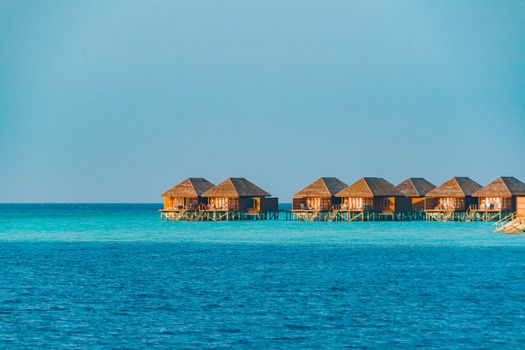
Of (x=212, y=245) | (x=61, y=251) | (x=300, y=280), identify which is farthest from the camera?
(x=212, y=245)

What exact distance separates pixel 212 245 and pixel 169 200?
3960 cm

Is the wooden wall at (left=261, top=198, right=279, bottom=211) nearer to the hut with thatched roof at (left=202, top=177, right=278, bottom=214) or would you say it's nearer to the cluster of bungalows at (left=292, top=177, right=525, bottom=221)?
the hut with thatched roof at (left=202, top=177, right=278, bottom=214)

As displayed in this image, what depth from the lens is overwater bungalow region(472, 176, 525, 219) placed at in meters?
87.4

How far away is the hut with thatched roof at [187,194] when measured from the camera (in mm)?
93312

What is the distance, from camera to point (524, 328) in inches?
983

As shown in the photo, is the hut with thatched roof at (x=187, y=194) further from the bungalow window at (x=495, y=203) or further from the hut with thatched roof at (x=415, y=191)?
the bungalow window at (x=495, y=203)

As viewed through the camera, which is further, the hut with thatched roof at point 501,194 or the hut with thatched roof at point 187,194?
the hut with thatched roof at point 187,194

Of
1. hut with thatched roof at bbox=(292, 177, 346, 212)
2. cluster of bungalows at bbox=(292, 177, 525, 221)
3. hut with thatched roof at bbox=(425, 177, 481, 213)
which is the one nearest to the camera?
cluster of bungalows at bbox=(292, 177, 525, 221)

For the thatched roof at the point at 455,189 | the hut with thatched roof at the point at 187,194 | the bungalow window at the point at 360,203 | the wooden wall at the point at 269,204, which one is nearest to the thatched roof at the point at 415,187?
the thatched roof at the point at 455,189

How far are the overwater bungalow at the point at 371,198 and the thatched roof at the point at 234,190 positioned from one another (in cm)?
850

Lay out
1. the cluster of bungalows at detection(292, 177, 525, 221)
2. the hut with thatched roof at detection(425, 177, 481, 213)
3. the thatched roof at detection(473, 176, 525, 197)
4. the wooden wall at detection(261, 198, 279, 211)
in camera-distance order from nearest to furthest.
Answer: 1. the thatched roof at detection(473, 176, 525, 197)
2. the cluster of bungalows at detection(292, 177, 525, 221)
3. the hut with thatched roof at detection(425, 177, 481, 213)
4. the wooden wall at detection(261, 198, 279, 211)

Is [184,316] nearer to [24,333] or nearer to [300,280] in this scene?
[24,333]

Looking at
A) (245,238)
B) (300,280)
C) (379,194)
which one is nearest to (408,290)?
(300,280)

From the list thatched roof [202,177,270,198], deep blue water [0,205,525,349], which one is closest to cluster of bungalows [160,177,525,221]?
thatched roof [202,177,270,198]
